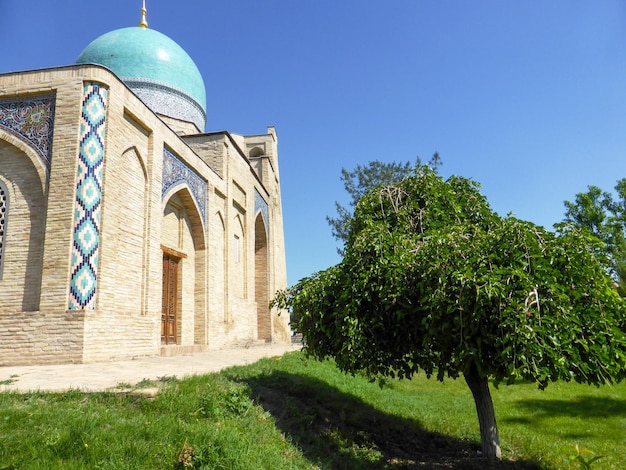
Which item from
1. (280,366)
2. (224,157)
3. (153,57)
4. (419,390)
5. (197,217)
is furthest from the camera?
(153,57)

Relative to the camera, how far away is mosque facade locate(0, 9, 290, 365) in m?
7.34

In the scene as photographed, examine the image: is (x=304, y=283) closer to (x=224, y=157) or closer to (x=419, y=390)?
(x=419, y=390)

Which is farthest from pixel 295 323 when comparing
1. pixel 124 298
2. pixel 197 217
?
pixel 197 217

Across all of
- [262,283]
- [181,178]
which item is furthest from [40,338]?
[262,283]

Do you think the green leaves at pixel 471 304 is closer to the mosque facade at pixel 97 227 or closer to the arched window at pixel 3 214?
the mosque facade at pixel 97 227

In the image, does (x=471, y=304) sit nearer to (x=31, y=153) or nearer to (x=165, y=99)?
(x=31, y=153)

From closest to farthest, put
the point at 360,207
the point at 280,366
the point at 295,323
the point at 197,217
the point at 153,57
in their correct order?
1. the point at 295,323
2. the point at 360,207
3. the point at 280,366
4. the point at 197,217
5. the point at 153,57

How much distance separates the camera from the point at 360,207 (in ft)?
18.9

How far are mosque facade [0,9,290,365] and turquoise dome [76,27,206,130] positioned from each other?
4756mm

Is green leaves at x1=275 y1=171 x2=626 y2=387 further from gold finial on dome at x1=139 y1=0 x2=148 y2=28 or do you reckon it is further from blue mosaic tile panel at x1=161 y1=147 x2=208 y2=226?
gold finial on dome at x1=139 y1=0 x2=148 y2=28

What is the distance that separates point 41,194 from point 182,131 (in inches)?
338

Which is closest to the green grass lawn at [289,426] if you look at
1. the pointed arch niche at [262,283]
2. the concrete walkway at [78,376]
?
the concrete walkway at [78,376]

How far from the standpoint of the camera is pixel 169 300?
11.1 m

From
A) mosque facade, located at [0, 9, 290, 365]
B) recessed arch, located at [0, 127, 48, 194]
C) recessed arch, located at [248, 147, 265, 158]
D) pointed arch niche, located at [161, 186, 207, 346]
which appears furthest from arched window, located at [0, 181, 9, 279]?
recessed arch, located at [248, 147, 265, 158]
